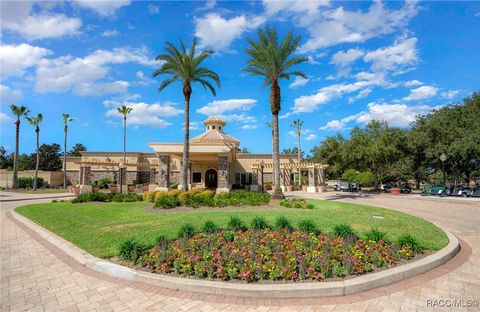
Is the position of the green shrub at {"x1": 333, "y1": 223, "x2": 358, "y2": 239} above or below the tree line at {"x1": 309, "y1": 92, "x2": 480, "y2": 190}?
below

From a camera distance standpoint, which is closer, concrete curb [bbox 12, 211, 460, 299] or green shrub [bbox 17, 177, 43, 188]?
concrete curb [bbox 12, 211, 460, 299]

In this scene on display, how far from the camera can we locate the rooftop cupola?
41375 mm

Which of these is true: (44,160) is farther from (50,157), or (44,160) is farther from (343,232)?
(343,232)

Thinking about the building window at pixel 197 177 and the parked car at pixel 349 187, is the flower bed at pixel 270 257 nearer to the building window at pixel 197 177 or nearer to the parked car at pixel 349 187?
the building window at pixel 197 177

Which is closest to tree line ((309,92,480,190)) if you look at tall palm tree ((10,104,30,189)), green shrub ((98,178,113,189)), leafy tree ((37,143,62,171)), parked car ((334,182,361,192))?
parked car ((334,182,361,192))

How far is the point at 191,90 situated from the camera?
75.1ft

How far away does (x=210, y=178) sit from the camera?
37844 mm

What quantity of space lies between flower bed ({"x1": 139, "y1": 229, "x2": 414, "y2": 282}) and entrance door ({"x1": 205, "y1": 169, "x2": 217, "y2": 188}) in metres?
30.3

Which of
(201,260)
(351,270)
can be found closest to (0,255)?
(201,260)

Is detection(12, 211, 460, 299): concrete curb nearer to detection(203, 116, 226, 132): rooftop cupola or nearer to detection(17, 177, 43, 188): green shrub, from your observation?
detection(203, 116, 226, 132): rooftop cupola

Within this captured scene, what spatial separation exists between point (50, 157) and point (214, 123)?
45.0 metres

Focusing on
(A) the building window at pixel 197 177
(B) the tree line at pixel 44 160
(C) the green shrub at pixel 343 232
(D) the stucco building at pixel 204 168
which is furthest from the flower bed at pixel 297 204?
(B) the tree line at pixel 44 160

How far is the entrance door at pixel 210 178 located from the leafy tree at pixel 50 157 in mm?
41311

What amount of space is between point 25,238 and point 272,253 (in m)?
8.61
